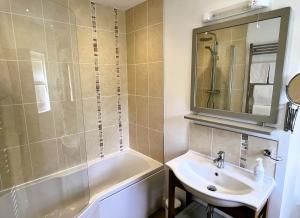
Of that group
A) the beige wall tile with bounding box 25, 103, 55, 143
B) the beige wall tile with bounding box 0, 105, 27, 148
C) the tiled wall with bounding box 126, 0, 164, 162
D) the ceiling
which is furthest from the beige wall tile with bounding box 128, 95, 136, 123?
the beige wall tile with bounding box 0, 105, 27, 148

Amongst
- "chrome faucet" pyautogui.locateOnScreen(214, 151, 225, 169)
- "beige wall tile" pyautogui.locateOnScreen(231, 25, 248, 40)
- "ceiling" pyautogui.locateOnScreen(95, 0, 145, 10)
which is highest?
"ceiling" pyautogui.locateOnScreen(95, 0, 145, 10)

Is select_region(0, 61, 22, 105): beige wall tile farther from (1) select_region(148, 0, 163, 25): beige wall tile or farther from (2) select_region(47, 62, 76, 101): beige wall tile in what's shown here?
(1) select_region(148, 0, 163, 25): beige wall tile

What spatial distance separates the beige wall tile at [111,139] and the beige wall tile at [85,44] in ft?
2.75

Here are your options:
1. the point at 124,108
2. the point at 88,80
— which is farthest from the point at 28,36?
the point at 124,108

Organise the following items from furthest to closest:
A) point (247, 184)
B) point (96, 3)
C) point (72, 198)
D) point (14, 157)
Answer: point (96, 3) < point (72, 198) < point (14, 157) < point (247, 184)

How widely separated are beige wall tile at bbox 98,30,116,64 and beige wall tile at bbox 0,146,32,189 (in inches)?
46.8

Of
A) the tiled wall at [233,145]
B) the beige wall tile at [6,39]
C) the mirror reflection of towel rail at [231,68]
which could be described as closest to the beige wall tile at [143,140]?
the tiled wall at [233,145]

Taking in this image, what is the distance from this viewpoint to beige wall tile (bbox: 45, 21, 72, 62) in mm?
1644

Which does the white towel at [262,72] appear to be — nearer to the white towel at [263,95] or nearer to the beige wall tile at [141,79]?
the white towel at [263,95]

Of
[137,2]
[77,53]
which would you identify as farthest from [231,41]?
[77,53]

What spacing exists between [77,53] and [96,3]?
586 millimetres

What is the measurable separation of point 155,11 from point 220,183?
1683mm

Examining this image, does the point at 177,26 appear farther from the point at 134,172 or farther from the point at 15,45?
the point at 134,172

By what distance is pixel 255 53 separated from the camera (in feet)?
3.95
